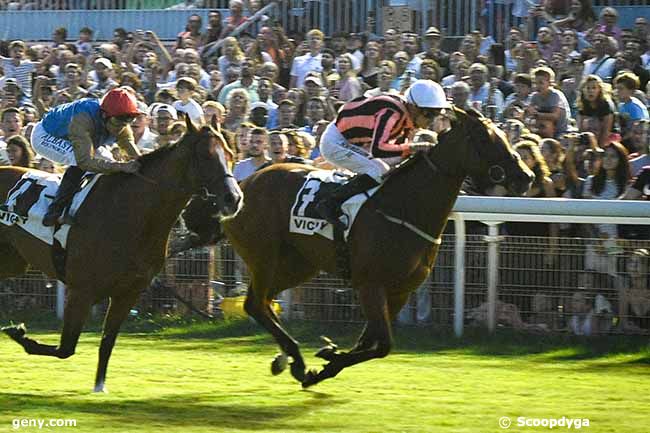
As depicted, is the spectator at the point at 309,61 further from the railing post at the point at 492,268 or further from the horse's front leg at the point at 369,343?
the horse's front leg at the point at 369,343

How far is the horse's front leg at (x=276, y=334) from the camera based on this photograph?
912 centimetres

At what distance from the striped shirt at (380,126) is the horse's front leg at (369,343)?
0.98 meters

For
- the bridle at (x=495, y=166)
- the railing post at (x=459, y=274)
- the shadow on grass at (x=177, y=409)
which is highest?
the bridle at (x=495, y=166)

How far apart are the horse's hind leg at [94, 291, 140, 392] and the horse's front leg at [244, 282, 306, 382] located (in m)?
1.12

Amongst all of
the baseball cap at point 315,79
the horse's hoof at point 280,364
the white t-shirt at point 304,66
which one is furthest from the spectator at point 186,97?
the horse's hoof at point 280,364

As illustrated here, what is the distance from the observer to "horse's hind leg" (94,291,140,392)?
8.61 meters

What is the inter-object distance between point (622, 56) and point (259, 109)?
11.4 feet

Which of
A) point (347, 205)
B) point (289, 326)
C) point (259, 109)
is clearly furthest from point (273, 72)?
point (347, 205)

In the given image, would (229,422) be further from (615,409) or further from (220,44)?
(220,44)

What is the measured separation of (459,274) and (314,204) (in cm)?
214

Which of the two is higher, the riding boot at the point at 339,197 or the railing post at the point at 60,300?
the riding boot at the point at 339,197

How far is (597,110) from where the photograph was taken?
12.0 metres

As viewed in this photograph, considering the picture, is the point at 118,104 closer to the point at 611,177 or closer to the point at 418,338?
the point at 418,338

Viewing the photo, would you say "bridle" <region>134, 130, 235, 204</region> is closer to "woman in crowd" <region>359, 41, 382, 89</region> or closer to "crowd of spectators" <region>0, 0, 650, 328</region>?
"crowd of spectators" <region>0, 0, 650, 328</region>
